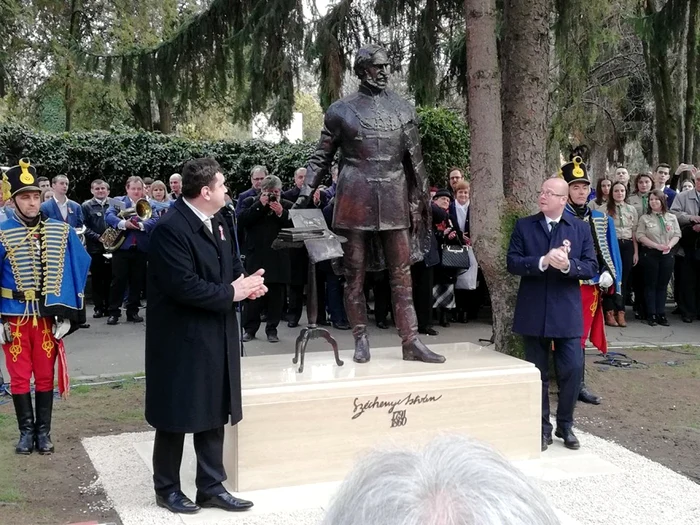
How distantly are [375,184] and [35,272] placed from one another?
2320mm

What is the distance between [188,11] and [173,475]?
1949 cm

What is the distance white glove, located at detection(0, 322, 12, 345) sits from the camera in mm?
5344

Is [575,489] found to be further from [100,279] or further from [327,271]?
[100,279]

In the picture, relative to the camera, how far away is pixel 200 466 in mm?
4496

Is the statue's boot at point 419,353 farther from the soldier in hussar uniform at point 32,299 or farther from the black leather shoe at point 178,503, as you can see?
the soldier in hussar uniform at point 32,299

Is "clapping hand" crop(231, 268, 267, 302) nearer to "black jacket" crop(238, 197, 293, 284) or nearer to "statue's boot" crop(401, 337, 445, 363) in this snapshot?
"statue's boot" crop(401, 337, 445, 363)

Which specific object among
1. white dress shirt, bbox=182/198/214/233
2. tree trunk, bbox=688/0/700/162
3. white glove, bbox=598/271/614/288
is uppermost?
tree trunk, bbox=688/0/700/162

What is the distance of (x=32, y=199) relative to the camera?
551 cm

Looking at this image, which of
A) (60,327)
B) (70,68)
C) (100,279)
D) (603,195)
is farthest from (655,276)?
(70,68)

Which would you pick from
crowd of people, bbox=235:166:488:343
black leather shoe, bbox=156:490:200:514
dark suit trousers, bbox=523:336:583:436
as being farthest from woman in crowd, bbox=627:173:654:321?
black leather shoe, bbox=156:490:200:514

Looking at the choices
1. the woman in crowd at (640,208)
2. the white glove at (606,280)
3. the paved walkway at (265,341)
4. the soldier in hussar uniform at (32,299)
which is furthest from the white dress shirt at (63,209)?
the woman in crowd at (640,208)

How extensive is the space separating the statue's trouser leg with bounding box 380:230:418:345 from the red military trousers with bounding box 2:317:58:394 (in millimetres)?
2307

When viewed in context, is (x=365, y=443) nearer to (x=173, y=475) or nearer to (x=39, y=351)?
(x=173, y=475)

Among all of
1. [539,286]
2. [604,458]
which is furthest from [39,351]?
[604,458]
